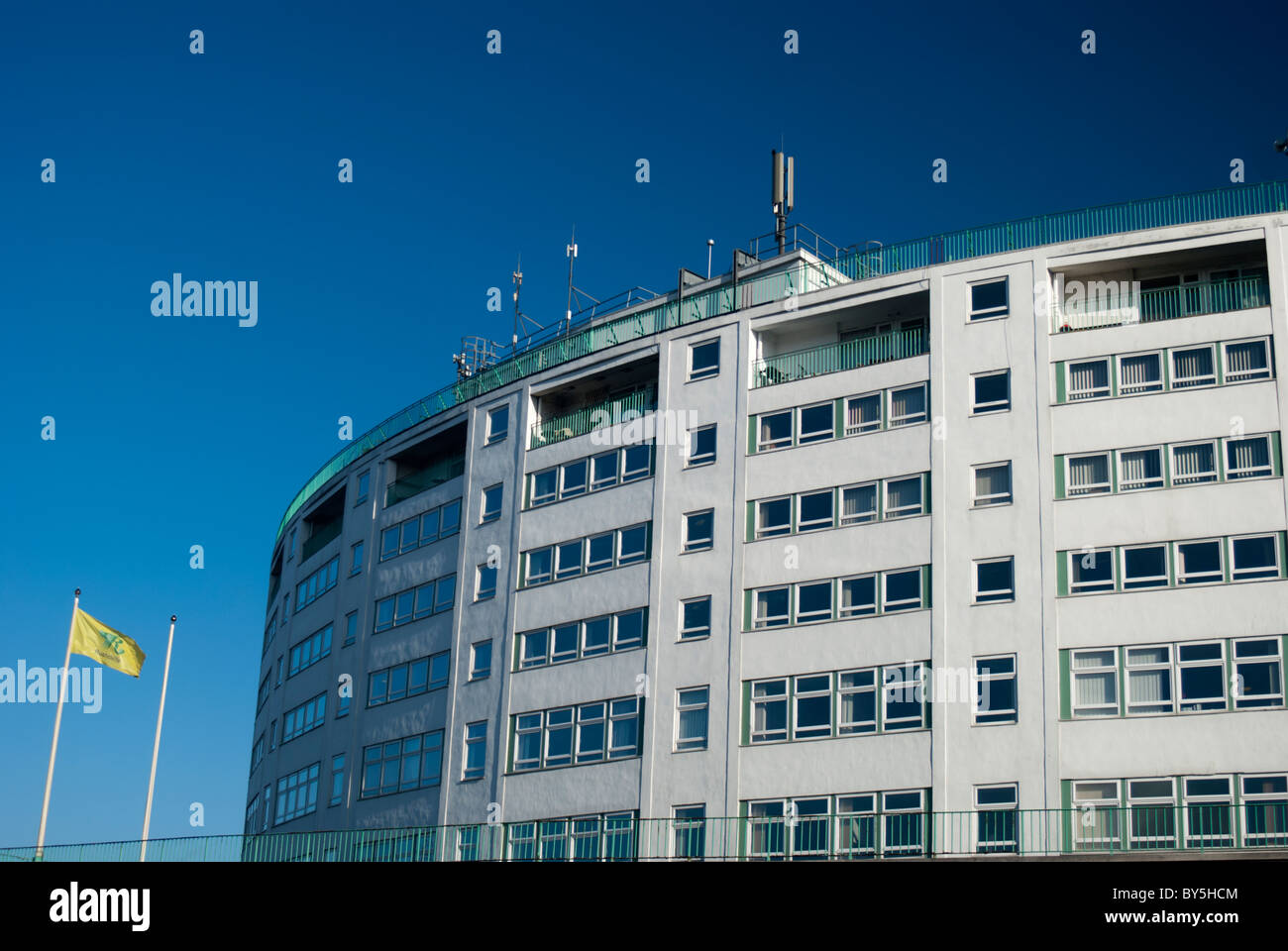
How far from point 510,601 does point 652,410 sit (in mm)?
7734

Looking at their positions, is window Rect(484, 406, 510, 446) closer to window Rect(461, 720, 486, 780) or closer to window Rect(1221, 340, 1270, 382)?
window Rect(461, 720, 486, 780)

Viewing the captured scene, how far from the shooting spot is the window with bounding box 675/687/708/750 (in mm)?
49625

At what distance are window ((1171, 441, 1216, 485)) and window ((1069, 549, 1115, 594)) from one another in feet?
8.76

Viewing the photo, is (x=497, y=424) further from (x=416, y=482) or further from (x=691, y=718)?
(x=691, y=718)

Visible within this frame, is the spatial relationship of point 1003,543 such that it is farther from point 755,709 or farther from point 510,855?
point 510,855

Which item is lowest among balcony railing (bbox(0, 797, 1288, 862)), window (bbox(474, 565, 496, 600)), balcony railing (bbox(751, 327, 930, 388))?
balcony railing (bbox(0, 797, 1288, 862))

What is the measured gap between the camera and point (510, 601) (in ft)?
183

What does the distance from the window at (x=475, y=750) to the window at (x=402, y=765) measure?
1364mm

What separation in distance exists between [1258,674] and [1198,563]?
3.30 m

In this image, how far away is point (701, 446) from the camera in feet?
173

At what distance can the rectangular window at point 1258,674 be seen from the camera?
137 feet

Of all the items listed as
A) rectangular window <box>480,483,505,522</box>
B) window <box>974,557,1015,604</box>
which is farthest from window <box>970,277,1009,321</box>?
rectangular window <box>480,483,505,522</box>
